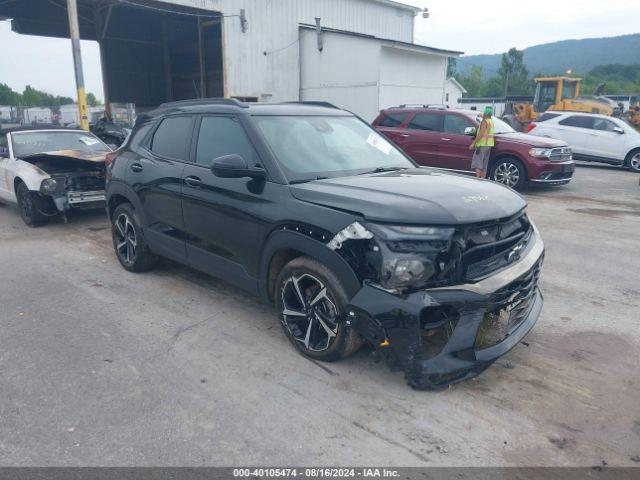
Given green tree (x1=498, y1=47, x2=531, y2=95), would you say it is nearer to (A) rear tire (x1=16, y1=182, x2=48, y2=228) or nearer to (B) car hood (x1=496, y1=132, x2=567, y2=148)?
(B) car hood (x1=496, y1=132, x2=567, y2=148)

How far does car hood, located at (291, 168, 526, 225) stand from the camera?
3.20m

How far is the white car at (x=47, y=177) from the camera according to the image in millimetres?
8008

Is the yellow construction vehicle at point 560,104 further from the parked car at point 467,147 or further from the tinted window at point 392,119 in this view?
the parked car at point 467,147

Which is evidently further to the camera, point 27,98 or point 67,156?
point 27,98

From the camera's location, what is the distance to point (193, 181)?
4.62 meters

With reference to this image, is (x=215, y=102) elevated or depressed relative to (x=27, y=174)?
elevated

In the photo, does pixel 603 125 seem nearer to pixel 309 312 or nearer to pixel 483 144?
pixel 483 144

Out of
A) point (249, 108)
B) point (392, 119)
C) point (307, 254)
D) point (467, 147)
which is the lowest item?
point (307, 254)

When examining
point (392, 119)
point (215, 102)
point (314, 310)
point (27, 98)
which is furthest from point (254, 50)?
point (27, 98)

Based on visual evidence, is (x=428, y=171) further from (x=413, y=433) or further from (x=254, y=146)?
(x=413, y=433)

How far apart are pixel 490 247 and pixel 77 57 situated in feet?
44.9

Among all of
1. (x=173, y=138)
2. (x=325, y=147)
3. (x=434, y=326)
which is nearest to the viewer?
(x=434, y=326)

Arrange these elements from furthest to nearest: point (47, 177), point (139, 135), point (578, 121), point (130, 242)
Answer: point (578, 121) → point (47, 177) → point (130, 242) → point (139, 135)

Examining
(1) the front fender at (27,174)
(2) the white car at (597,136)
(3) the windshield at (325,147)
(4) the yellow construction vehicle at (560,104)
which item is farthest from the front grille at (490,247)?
(4) the yellow construction vehicle at (560,104)
